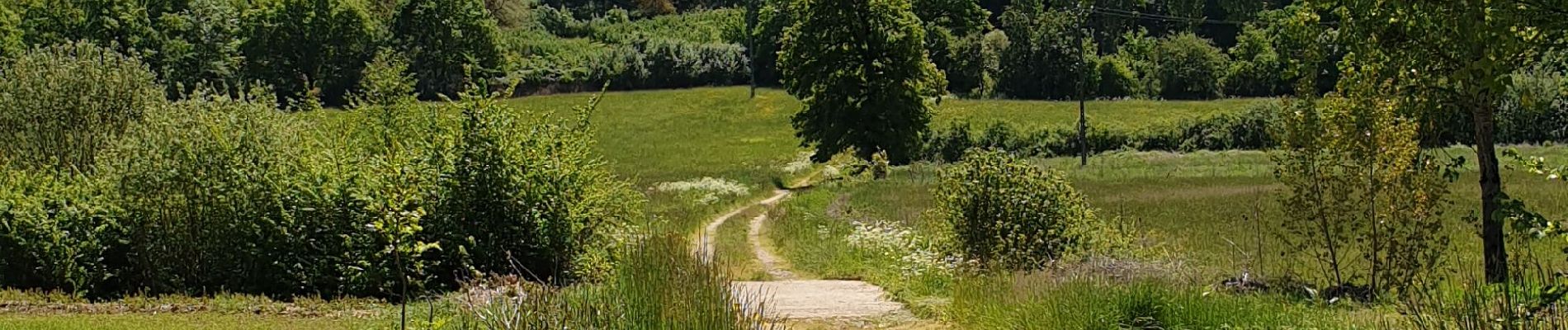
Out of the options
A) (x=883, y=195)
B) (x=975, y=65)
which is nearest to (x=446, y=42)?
(x=975, y=65)

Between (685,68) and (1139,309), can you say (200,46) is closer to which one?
(685,68)

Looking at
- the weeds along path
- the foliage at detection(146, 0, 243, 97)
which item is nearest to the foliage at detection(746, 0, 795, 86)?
the foliage at detection(146, 0, 243, 97)

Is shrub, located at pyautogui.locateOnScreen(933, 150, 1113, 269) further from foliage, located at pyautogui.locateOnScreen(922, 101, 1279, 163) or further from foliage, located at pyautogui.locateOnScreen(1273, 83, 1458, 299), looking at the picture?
foliage, located at pyautogui.locateOnScreen(922, 101, 1279, 163)

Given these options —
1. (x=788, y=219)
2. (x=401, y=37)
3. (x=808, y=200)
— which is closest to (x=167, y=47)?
(x=401, y=37)

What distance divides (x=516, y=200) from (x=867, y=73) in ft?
102

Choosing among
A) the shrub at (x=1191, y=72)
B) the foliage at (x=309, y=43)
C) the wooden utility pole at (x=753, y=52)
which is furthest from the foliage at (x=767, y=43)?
the shrub at (x=1191, y=72)

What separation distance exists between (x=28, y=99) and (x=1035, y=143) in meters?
47.0

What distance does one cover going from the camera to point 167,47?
76.3m

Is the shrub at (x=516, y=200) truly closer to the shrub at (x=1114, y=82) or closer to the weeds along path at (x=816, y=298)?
the weeds along path at (x=816, y=298)

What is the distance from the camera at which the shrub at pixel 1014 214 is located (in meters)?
14.7

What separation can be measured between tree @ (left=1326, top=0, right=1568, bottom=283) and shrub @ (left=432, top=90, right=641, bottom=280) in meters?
9.56

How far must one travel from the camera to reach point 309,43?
83.7 metres

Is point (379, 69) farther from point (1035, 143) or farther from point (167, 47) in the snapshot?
point (167, 47)

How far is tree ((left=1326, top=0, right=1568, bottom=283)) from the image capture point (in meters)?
5.82
